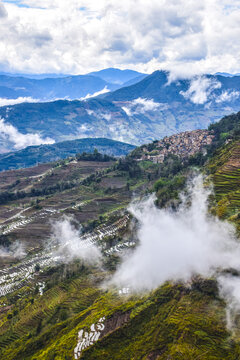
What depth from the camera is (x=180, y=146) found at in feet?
516

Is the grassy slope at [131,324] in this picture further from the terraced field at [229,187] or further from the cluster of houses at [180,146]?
the cluster of houses at [180,146]

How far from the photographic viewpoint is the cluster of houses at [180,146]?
147 m

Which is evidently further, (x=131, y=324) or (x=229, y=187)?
(x=229, y=187)

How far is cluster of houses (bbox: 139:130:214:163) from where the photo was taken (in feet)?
483

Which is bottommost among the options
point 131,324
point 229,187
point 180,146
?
point 131,324

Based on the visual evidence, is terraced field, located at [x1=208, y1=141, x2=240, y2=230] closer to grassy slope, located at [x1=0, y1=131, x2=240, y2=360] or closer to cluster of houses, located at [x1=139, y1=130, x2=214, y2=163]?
grassy slope, located at [x1=0, y1=131, x2=240, y2=360]

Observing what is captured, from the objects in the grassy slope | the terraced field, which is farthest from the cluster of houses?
the grassy slope

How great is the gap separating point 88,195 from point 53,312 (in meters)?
76.4

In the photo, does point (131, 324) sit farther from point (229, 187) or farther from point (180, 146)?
point (180, 146)

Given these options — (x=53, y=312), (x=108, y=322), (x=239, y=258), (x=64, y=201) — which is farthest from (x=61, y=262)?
(x=64, y=201)

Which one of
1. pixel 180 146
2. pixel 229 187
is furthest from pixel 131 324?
pixel 180 146

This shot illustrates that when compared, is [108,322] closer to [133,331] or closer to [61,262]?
[133,331]

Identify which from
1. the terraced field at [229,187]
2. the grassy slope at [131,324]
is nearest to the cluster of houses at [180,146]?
the terraced field at [229,187]

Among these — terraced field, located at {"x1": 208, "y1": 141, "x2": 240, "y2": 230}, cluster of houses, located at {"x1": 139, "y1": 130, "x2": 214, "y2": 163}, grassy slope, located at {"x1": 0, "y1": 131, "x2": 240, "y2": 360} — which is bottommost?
grassy slope, located at {"x1": 0, "y1": 131, "x2": 240, "y2": 360}
